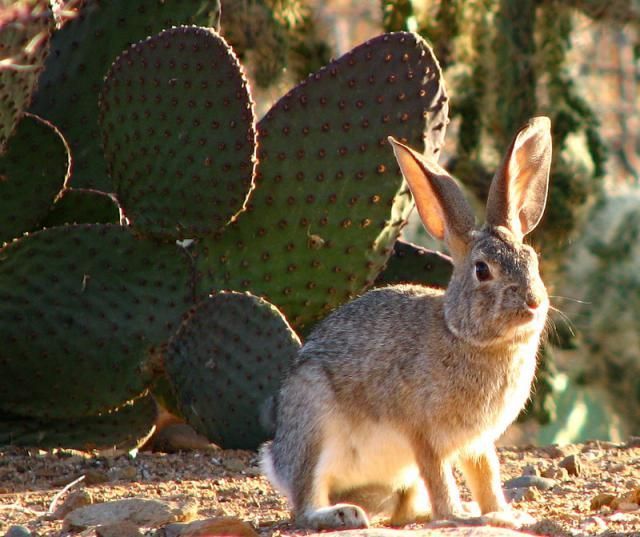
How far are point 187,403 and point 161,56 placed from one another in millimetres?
1558

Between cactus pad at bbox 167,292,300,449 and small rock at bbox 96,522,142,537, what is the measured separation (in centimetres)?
160

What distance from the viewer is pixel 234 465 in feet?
18.8

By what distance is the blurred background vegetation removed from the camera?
26.6 ft

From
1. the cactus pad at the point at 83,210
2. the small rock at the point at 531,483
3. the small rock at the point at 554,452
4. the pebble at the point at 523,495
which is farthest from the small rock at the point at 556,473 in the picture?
the cactus pad at the point at 83,210

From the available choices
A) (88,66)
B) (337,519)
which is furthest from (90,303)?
(337,519)

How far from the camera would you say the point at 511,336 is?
14.9 feet

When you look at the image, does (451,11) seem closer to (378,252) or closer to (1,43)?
(378,252)

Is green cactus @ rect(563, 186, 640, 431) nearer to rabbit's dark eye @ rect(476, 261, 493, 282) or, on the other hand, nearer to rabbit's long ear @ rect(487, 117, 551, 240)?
rabbit's long ear @ rect(487, 117, 551, 240)

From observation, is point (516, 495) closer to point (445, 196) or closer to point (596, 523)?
point (596, 523)

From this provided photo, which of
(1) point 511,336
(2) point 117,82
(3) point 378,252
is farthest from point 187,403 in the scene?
(1) point 511,336

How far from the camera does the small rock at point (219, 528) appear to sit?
4191 millimetres

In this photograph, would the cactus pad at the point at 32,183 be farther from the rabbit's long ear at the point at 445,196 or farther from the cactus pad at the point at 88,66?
the rabbit's long ear at the point at 445,196

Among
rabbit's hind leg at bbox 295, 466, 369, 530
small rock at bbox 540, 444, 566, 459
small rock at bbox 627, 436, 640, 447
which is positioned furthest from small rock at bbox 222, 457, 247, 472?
small rock at bbox 627, 436, 640, 447

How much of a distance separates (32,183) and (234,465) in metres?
1.76
